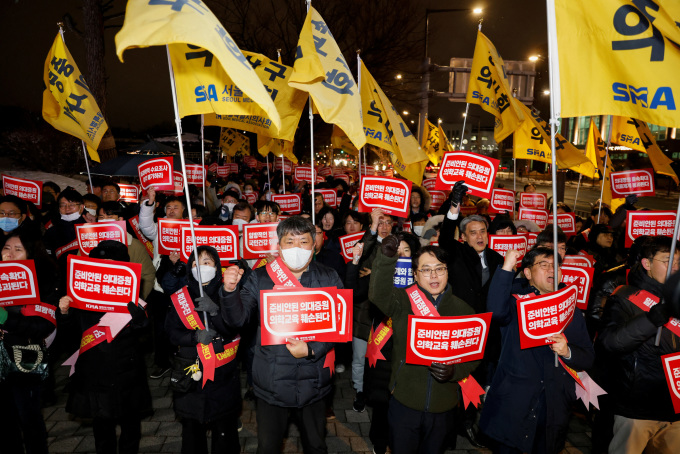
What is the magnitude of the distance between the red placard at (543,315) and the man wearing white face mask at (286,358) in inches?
54.4

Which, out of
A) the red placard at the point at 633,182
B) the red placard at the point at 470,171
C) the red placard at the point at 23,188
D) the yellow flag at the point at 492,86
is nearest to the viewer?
the red placard at the point at 470,171

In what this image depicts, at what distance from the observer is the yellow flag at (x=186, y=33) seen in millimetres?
2881

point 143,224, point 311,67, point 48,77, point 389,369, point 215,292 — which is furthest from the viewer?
point 48,77

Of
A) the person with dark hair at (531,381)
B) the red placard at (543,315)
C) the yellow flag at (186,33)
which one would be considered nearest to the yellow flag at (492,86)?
the person with dark hair at (531,381)

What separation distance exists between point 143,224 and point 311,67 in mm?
3225

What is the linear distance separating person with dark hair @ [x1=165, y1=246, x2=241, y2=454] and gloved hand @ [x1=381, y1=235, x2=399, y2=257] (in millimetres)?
1378

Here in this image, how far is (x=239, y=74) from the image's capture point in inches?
123

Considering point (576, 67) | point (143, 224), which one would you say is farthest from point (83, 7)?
point (576, 67)

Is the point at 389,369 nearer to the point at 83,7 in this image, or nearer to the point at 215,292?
the point at 215,292

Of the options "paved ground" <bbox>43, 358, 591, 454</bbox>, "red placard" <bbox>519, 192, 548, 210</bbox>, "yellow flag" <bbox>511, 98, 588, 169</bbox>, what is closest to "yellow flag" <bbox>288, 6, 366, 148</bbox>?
"paved ground" <bbox>43, 358, 591, 454</bbox>

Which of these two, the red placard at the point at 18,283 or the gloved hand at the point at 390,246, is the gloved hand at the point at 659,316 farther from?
the red placard at the point at 18,283

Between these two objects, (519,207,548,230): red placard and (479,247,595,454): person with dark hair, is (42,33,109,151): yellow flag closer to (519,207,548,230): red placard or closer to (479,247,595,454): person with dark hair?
(479,247,595,454): person with dark hair

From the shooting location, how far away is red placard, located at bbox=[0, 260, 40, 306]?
10.9 feet

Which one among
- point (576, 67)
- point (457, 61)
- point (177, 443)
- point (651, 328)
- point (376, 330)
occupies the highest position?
point (457, 61)
